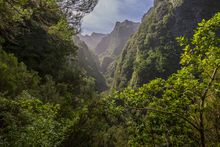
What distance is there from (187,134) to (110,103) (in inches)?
83.6

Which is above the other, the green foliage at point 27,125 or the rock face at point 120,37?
the rock face at point 120,37

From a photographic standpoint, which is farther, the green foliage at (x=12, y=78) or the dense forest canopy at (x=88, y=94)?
the green foliage at (x=12, y=78)

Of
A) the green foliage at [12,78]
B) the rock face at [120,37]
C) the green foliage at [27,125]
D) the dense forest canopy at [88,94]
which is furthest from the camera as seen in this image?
the rock face at [120,37]

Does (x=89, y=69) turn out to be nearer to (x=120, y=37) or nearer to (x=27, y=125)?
(x=27, y=125)

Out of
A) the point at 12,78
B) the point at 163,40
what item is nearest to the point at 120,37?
the point at 163,40

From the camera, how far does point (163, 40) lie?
85.6 metres

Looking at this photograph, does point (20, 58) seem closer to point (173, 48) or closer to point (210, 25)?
point (210, 25)

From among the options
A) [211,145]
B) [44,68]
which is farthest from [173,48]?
[211,145]

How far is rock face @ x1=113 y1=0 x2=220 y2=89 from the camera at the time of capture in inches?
3121

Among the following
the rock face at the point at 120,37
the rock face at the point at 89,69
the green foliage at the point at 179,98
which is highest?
the rock face at the point at 120,37

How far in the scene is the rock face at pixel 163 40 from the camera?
260ft

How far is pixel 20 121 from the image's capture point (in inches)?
279

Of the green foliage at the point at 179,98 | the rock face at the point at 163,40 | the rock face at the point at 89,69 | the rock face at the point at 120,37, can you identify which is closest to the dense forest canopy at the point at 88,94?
the green foliage at the point at 179,98

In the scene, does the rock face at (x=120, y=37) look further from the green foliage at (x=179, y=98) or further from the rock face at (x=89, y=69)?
the green foliage at (x=179, y=98)
